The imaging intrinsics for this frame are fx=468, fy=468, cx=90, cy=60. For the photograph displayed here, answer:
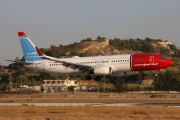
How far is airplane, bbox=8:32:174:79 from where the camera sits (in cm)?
6525

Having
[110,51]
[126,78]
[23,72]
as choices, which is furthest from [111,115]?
[110,51]

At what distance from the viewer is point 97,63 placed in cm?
6856

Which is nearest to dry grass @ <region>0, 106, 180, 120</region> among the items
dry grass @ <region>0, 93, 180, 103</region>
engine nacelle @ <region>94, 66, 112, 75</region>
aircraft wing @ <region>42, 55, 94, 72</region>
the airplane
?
dry grass @ <region>0, 93, 180, 103</region>

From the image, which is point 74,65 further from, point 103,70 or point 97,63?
point 103,70

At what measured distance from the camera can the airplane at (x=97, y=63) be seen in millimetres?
65250

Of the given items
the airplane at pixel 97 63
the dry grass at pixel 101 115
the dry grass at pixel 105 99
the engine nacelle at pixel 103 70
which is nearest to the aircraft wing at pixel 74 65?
the airplane at pixel 97 63

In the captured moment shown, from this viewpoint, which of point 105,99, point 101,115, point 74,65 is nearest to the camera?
point 101,115

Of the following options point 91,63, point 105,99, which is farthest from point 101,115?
point 91,63

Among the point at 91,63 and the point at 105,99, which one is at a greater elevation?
the point at 91,63

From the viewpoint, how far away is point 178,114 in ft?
105

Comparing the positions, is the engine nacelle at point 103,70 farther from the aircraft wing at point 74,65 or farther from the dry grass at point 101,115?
the dry grass at point 101,115

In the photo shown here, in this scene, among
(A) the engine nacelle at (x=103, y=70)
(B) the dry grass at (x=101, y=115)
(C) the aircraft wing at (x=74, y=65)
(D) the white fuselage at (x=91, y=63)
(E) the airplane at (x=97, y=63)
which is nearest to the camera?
(B) the dry grass at (x=101, y=115)

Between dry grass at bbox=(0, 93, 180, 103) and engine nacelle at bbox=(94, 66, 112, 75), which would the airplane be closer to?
engine nacelle at bbox=(94, 66, 112, 75)

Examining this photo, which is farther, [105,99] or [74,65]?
[74,65]
